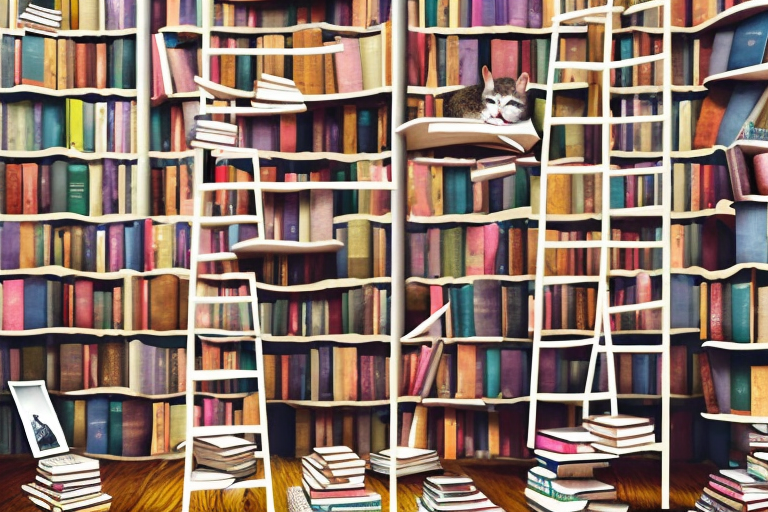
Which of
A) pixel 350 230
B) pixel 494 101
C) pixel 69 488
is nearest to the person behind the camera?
pixel 69 488

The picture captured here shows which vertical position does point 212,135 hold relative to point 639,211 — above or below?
above

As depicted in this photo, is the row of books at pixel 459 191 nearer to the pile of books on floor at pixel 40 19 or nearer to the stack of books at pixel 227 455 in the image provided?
the stack of books at pixel 227 455

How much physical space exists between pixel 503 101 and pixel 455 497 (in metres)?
1.76

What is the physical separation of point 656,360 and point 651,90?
49.8 inches

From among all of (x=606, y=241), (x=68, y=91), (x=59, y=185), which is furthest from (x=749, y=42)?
(x=59, y=185)

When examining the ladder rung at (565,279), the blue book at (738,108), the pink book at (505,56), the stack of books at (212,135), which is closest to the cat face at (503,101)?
the pink book at (505,56)

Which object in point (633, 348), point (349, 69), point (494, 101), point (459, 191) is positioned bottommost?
point (633, 348)

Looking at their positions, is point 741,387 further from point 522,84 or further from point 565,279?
point 522,84

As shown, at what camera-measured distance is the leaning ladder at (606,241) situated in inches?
113

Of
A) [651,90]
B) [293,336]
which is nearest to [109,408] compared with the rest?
[293,336]

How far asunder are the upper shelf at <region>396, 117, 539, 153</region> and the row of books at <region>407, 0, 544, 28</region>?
0.51 meters

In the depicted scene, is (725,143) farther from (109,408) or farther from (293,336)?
(109,408)

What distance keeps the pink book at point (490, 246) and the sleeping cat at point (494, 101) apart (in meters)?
0.50

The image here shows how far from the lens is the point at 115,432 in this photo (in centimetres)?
335
